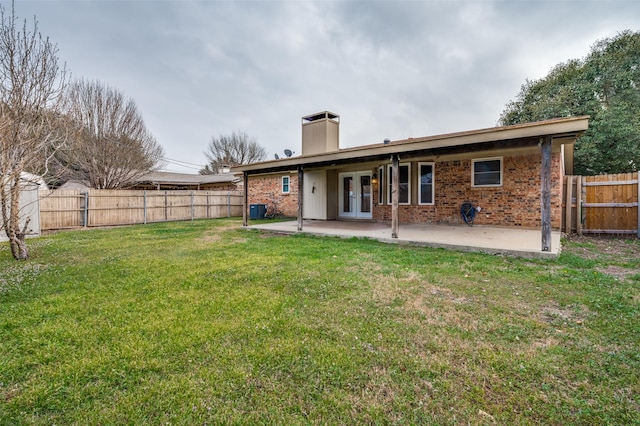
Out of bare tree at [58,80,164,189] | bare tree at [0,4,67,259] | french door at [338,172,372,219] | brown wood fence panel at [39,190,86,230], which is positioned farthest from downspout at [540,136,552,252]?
bare tree at [58,80,164,189]

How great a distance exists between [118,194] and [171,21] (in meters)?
7.61

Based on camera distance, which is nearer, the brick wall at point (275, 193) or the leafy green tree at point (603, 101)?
the leafy green tree at point (603, 101)

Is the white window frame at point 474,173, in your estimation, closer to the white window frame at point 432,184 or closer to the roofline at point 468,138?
the white window frame at point 432,184

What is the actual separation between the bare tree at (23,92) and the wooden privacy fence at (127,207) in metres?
5.45

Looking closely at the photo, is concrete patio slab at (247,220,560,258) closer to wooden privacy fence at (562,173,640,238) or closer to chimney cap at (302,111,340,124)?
wooden privacy fence at (562,173,640,238)

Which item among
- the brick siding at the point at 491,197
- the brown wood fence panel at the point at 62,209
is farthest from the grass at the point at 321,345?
the brown wood fence panel at the point at 62,209

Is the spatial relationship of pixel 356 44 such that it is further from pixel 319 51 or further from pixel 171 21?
pixel 171 21

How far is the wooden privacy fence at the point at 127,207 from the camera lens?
11453mm

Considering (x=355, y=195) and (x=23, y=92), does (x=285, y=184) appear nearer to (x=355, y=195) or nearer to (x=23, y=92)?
(x=355, y=195)

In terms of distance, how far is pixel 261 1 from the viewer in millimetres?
9711

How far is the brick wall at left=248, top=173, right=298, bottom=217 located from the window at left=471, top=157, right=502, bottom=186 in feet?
26.1

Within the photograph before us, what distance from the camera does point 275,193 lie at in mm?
15820

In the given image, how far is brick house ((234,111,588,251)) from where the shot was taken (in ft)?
19.2

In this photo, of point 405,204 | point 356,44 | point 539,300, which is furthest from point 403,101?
point 539,300
